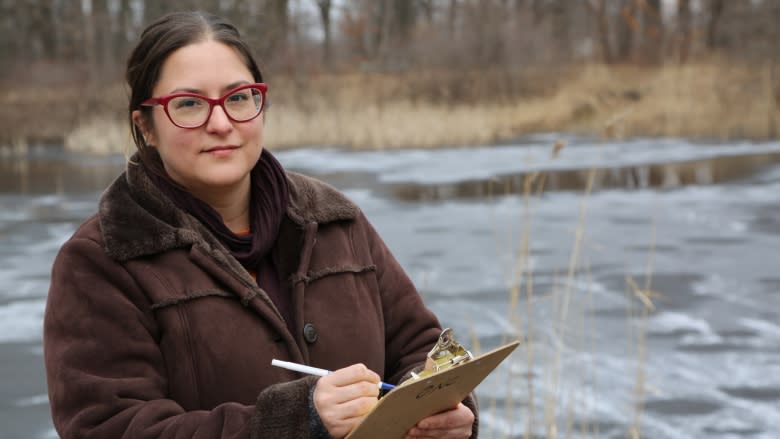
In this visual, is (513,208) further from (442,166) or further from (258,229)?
(258,229)

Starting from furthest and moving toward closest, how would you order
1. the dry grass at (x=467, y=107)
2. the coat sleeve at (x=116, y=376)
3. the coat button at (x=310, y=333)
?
the dry grass at (x=467, y=107)
the coat button at (x=310, y=333)
the coat sleeve at (x=116, y=376)

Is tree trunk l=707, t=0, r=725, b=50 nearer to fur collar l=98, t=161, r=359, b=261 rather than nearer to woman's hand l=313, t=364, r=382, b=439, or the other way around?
fur collar l=98, t=161, r=359, b=261

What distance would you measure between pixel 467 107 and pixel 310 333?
2162cm

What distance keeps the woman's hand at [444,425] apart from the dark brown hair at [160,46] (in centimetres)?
73

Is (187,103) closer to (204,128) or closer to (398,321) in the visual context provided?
(204,128)

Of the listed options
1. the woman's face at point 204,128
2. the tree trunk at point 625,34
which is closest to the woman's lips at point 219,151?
the woman's face at point 204,128

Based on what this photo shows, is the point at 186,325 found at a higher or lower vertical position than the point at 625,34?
lower

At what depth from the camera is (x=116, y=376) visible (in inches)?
72.6

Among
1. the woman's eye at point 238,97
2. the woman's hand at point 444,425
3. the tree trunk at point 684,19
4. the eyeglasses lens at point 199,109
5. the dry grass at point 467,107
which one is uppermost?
the tree trunk at point 684,19

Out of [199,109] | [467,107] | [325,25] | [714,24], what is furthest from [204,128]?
[325,25]

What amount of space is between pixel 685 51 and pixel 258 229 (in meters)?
25.2

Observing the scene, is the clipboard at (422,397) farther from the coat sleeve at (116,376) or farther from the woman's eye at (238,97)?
the woman's eye at (238,97)

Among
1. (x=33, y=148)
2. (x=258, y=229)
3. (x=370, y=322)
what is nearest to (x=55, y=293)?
(x=258, y=229)

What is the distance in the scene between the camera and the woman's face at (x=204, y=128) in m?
2.01
